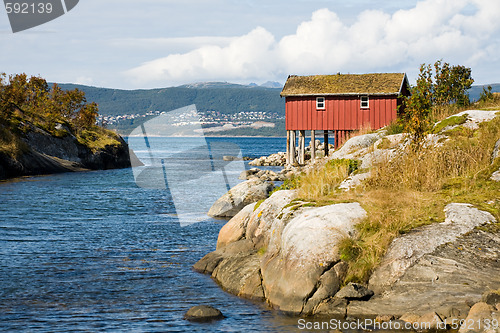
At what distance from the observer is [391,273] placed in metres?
9.93

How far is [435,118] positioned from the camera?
2098 cm

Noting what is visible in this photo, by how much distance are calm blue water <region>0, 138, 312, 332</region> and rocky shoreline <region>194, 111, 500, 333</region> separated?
0.64 meters

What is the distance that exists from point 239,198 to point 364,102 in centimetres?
1874

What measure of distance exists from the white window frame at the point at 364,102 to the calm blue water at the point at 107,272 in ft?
59.6

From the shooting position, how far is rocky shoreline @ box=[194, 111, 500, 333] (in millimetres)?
9102

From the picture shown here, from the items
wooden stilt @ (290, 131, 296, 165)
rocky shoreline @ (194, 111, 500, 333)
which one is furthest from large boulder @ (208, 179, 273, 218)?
wooden stilt @ (290, 131, 296, 165)

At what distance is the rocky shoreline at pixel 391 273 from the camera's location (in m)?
9.10

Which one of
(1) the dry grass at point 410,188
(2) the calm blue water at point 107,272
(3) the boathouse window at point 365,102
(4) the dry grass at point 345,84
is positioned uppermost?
(4) the dry grass at point 345,84

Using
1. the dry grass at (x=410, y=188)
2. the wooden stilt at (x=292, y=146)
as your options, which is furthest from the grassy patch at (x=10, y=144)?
the dry grass at (x=410, y=188)

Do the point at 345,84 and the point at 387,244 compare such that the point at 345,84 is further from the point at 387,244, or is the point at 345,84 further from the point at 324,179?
the point at 387,244

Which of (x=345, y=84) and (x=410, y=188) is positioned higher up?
(x=345, y=84)

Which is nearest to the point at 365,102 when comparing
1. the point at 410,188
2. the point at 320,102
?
the point at 320,102

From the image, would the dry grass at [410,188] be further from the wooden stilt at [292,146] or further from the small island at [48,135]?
the small island at [48,135]

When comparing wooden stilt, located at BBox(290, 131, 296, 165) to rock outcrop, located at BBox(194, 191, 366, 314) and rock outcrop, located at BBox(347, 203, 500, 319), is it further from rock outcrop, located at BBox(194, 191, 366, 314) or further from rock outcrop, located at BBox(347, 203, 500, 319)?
rock outcrop, located at BBox(347, 203, 500, 319)
